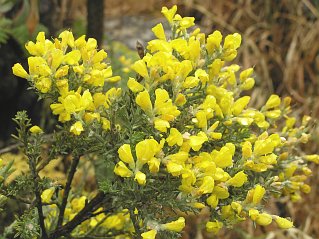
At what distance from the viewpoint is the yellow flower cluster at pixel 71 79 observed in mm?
1189

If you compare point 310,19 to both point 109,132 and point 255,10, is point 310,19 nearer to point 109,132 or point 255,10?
point 255,10

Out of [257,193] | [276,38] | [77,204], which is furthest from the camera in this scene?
[276,38]

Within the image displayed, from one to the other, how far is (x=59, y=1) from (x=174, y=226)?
2.88 metres

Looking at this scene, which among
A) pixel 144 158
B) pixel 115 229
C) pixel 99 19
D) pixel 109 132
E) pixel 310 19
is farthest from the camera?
pixel 310 19

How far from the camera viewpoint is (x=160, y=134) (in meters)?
1.21

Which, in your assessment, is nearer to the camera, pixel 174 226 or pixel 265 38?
pixel 174 226

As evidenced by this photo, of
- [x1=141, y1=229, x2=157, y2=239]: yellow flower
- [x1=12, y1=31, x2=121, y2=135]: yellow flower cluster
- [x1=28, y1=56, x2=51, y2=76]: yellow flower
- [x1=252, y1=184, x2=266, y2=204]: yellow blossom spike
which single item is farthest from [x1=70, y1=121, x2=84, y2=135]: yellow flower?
[x1=252, y1=184, x2=266, y2=204]: yellow blossom spike

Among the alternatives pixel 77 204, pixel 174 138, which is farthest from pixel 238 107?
pixel 77 204

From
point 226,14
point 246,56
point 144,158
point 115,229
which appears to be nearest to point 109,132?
point 144,158

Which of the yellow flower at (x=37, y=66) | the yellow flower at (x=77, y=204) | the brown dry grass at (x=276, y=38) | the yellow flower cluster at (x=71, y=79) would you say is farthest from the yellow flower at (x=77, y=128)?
the brown dry grass at (x=276, y=38)

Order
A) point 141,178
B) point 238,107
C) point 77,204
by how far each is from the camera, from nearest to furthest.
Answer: point 141,178 → point 238,107 → point 77,204

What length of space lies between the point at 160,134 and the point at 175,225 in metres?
0.18

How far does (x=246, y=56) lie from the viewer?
3.66 m

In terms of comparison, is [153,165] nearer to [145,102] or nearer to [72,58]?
[145,102]
